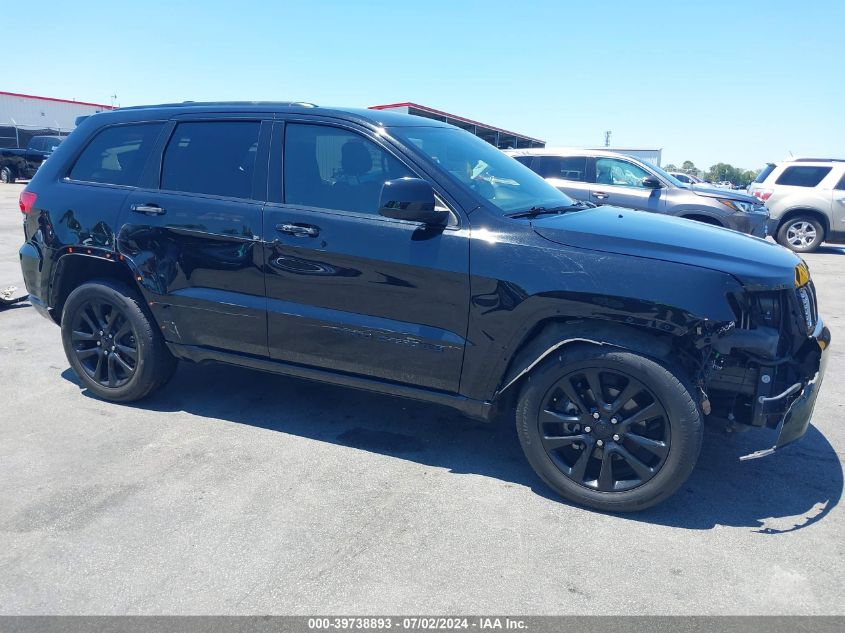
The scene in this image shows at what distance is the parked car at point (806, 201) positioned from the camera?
13.3 meters

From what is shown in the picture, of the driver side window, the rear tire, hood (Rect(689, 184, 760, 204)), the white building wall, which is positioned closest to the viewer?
hood (Rect(689, 184, 760, 204))

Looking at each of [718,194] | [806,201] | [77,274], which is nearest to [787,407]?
[77,274]

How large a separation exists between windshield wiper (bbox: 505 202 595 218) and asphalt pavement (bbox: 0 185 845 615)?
1.41 m

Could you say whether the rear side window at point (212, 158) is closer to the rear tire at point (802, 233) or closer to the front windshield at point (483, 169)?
the front windshield at point (483, 169)

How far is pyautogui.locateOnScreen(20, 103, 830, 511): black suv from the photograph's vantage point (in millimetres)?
3133

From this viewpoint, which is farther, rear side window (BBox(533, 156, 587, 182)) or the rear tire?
the rear tire

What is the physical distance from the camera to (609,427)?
326 cm

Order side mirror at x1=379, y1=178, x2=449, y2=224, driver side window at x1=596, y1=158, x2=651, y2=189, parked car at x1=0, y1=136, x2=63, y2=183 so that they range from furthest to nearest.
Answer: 1. parked car at x1=0, y1=136, x2=63, y2=183
2. driver side window at x1=596, y1=158, x2=651, y2=189
3. side mirror at x1=379, y1=178, x2=449, y2=224

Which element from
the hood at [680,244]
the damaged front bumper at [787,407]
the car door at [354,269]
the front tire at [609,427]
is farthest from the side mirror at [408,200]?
the damaged front bumper at [787,407]

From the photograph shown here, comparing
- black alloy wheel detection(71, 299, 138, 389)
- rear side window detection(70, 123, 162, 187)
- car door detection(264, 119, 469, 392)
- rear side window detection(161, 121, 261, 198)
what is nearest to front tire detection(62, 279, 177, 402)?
black alloy wheel detection(71, 299, 138, 389)

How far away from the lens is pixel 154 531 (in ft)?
10.1

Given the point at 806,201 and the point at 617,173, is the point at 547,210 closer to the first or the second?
the point at 617,173

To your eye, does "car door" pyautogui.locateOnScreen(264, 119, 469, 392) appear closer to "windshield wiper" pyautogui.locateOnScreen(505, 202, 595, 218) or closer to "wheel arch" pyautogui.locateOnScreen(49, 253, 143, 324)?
"windshield wiper" pyautogui.locateOnScreen(505, 202, 595, 218)

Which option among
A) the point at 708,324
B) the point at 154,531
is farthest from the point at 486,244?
the point at 154,531
